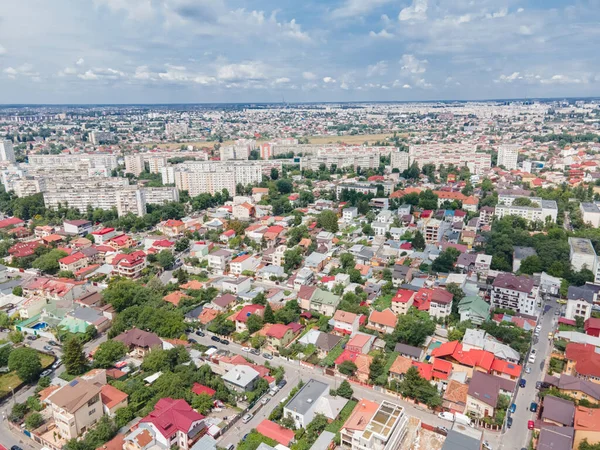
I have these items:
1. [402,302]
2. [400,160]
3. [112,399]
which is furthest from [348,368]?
[400,160]

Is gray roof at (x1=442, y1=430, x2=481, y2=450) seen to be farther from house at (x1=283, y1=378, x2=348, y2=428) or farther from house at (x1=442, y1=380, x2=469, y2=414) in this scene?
house at (x1=283, y1=378, x2=348, y2=428)

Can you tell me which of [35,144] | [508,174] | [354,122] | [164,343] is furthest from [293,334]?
[354,122]

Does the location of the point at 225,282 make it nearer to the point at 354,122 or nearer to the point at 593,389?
the point at 593,389

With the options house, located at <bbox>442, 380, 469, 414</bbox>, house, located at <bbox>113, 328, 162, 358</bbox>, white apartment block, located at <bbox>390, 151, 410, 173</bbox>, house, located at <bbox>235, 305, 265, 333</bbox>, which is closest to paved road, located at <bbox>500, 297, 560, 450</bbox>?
house, located at <bbox>442, 380, 469, 414</bbox>

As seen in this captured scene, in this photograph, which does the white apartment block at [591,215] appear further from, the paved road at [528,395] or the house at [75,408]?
the house at [75,408]

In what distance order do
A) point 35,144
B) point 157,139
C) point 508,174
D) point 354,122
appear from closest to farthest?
point 508,174 → point 35,144 → point 157,139 → point 354,122

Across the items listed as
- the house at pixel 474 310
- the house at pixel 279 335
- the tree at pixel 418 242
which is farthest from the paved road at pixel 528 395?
the tree at pixel 418 242
